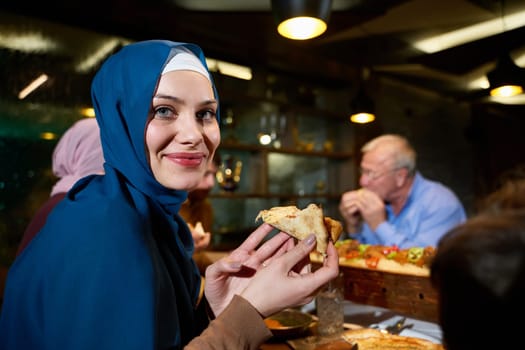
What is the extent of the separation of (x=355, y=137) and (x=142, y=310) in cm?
526

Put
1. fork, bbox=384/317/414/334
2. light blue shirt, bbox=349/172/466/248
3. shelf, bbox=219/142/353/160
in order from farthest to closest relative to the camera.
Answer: shelf, bbox=219/142/353/160, light blue shirt, bbox=349/172/466/248, fork, bbox=384/317/414/334

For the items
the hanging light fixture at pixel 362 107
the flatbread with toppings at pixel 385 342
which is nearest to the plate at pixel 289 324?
the flatbread with toppings at pixel 385 342

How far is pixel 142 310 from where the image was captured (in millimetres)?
827

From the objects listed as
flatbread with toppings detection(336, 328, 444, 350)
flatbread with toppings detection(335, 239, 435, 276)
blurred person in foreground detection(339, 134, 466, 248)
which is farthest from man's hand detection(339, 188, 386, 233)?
flatbread with toppings detection(336, 328, 444, 350)

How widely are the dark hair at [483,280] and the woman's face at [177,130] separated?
0.72 m

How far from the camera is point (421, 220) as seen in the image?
10.7ft

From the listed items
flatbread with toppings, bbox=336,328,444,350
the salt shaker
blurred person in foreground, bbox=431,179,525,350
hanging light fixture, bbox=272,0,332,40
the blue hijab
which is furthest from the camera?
hanging light fixture, bbox=272,0,332,40

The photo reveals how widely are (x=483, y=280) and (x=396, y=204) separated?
325 cm

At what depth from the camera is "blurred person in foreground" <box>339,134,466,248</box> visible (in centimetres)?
310

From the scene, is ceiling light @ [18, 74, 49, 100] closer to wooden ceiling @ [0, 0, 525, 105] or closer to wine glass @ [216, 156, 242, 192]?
wooden ceiling @ [0, 0, 525, 105]

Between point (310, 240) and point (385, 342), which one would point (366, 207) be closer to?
point (385, 342)

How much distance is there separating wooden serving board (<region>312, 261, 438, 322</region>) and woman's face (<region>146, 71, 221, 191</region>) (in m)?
1.21

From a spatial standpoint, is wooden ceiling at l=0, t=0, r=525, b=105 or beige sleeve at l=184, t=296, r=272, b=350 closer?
beige sleeve at l=184, t=296, r=272, b=350

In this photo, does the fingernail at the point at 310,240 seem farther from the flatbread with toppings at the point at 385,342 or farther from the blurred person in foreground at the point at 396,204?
the blurred person in foreground at the point at 396,204
